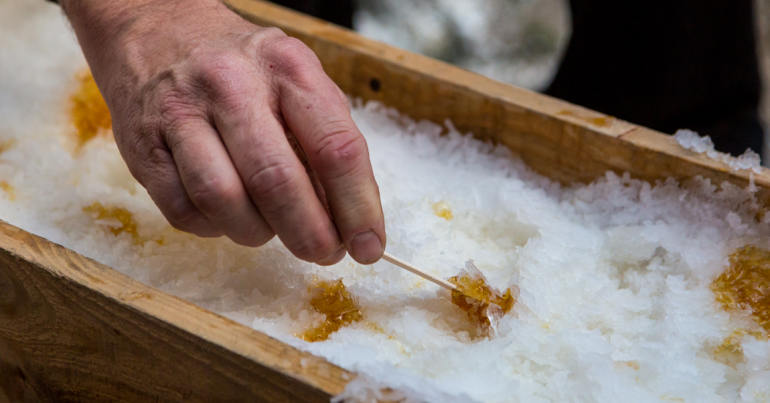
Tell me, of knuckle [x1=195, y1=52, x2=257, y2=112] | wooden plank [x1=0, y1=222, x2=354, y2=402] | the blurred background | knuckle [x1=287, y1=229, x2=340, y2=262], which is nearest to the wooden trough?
A: wooden plank [x1=0, y1=222, x2=354, y2=402]

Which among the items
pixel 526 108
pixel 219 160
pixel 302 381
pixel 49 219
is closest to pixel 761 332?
pixel 526 108

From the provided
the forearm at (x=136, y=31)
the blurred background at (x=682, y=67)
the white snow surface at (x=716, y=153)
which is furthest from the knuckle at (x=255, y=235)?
the blurred background at (x=682, y=67)

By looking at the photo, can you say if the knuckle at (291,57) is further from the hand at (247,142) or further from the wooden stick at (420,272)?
the wooden stick at (420,272)

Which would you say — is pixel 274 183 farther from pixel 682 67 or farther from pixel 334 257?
pixel 682 67

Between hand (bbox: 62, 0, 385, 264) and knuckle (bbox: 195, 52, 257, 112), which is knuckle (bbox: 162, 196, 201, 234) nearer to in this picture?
hand (bbox: 62, 0, 385, 264)

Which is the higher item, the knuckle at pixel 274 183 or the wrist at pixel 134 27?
the wrist at pixel 134 27

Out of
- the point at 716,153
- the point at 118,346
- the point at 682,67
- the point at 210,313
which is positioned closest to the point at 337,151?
the point at 210,313
